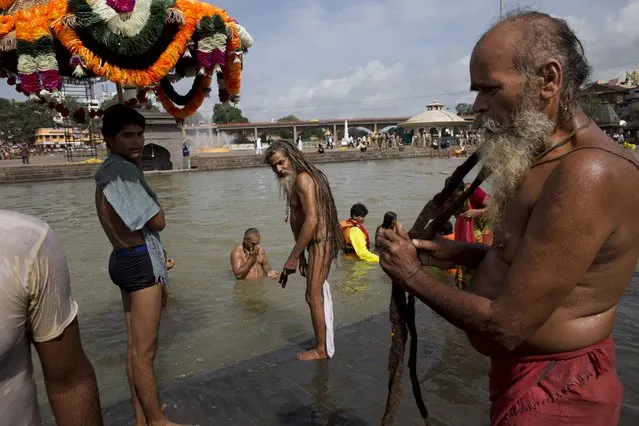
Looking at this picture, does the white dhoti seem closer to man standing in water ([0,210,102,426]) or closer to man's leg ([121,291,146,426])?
man's leg ([121,291,146,426])

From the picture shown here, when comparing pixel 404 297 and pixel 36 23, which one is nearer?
pixel 404 297

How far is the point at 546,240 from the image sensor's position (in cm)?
→ 129

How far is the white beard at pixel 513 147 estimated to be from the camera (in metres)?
1.44

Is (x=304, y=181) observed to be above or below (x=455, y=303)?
above

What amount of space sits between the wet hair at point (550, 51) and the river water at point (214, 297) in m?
2.34

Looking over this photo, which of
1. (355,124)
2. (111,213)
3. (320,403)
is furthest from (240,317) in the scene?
(355,124)

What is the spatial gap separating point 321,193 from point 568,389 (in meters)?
2.53

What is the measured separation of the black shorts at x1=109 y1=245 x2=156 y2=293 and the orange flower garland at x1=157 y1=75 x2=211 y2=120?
1614mm

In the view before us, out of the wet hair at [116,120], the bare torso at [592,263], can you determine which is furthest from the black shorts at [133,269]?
the bare torso at [592,263]

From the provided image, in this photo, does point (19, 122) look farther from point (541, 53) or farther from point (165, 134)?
point (541, 53)

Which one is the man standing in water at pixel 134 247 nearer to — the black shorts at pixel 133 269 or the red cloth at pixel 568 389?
the black shorts at pixel 133 269

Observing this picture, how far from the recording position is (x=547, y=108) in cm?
145

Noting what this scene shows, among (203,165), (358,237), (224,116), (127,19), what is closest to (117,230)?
(127,19)

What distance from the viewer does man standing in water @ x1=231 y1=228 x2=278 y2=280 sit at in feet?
20.8
